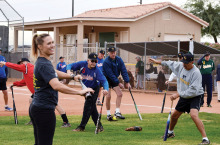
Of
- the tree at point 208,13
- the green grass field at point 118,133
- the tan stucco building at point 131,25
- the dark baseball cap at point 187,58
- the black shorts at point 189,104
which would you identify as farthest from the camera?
the tree at point 208,13

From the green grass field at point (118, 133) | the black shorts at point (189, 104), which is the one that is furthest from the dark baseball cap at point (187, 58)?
the green grass field at point (118, 133)

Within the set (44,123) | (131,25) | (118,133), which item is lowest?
(118,133)

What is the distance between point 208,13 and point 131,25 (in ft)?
87.7

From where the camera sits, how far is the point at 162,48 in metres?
25.1

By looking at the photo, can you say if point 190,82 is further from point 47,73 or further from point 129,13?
point 129,13

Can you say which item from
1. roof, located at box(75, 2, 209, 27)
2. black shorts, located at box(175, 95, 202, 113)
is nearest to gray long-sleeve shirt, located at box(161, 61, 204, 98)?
black shorts, located at box(175, 95, 202, 113)

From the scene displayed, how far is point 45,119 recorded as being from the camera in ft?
17.2


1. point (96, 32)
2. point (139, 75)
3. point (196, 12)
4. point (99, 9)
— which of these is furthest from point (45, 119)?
point (196, 12)

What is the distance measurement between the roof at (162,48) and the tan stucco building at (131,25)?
16.3 feet

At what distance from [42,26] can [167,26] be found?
10.2 metres

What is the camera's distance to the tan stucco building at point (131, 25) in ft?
103

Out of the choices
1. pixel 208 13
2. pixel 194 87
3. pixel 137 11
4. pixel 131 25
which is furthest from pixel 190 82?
pixel 208 13

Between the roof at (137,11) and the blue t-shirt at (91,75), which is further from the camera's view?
the roof at (137,11)

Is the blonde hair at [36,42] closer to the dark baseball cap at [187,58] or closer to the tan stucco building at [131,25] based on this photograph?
the dark baseball cap at [187,58]
